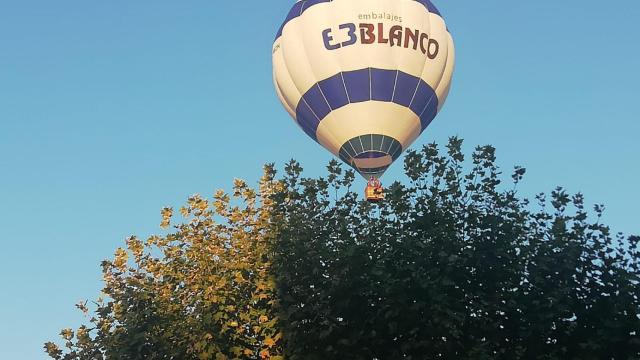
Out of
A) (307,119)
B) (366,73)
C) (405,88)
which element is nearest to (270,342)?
(366,73)

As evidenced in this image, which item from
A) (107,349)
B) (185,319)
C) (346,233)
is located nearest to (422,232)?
(346,233)

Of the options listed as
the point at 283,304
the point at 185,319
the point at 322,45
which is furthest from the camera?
the point at 322,45

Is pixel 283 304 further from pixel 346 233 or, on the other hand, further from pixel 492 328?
pixel 492 328

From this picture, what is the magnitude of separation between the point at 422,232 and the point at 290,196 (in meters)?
3.36

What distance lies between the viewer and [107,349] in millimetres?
17219

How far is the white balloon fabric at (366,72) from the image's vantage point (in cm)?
3159

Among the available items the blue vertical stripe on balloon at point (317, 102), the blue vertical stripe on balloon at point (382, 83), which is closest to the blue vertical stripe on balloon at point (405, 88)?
the blue vertical stripe on balloon at point (382, 83)

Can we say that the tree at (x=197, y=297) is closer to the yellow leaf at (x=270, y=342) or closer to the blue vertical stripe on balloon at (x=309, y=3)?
the yellow leaf at (x=270, y=342)

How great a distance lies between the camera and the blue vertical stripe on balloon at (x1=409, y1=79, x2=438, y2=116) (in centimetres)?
3247

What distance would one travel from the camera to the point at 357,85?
31.6 m

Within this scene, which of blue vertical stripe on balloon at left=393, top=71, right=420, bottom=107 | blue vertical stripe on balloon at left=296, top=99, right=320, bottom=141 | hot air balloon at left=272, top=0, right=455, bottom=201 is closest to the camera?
hot air balloon at left=272, top=0, right=455, bottom=201

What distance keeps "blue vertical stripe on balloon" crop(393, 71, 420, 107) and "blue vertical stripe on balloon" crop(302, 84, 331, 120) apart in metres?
2.99

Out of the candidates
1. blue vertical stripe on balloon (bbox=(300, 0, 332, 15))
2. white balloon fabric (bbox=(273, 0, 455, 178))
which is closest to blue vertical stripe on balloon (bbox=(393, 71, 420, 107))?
white balloon fabric (bbox=(273, 0, 455, 178))

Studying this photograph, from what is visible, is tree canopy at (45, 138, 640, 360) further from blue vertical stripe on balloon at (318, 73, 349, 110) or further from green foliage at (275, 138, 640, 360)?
blue vertical stripe on balloon at (318, 73, 349, 110)
